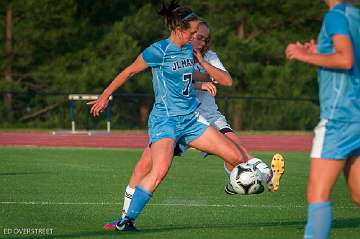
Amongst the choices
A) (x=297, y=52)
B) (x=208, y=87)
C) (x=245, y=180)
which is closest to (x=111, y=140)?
(x=208, y=87)

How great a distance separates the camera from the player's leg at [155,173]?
985 centimetres

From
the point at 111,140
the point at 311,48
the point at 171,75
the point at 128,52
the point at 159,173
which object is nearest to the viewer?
the point at 311,48

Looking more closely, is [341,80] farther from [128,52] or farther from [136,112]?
[128,52]

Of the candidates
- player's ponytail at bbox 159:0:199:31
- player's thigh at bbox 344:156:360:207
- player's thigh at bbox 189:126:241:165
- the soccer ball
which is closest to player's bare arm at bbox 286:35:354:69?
player's thigh at bbox 344:156:360:207

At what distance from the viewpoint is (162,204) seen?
42.4 feet

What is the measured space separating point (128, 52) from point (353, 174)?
31318 mm

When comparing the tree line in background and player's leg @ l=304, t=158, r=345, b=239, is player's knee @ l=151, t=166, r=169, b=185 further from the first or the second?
the tree line in background

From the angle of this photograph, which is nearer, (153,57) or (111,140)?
(153,57)

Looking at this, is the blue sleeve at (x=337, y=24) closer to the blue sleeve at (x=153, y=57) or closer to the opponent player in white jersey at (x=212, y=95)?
the blue sleeve at (x=153, y=57)

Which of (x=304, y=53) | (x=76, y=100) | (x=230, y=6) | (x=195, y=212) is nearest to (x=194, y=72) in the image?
(x=195, y=212)

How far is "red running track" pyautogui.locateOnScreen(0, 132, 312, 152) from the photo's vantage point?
27.9 meters

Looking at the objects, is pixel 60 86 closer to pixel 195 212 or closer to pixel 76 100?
pixel 76 100

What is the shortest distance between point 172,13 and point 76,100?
25.9 metres

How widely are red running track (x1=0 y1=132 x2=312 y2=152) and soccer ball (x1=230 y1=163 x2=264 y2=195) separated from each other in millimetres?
16330
